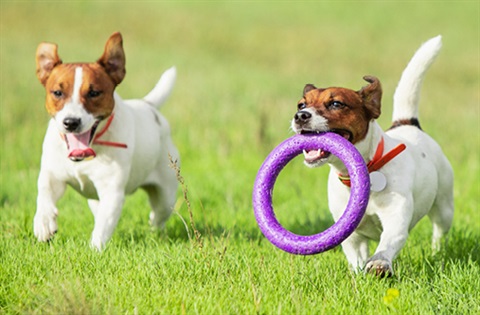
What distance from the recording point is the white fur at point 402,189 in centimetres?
493

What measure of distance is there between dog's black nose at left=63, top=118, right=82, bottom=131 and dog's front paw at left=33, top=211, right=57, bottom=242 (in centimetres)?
75

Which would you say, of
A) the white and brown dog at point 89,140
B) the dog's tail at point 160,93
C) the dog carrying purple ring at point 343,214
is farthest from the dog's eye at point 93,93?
the dog carrying purple ring at point 343,214

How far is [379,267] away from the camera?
14.7 ft

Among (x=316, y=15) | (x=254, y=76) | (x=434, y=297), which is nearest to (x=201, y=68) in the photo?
(x=254, y=76)

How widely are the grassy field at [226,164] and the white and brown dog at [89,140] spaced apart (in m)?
0.29

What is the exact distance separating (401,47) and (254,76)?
31.3 feet

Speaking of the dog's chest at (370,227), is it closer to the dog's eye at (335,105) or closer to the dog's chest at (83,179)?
the dog's eye at (335,105)

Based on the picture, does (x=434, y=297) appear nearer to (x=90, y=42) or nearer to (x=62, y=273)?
(x=62, y=273)

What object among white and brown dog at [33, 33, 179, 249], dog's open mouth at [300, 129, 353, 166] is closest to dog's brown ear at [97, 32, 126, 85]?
white and brown dog at [33, 33, 179, 249]

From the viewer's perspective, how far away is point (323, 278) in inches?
187

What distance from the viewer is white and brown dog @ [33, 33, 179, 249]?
18.4 feet

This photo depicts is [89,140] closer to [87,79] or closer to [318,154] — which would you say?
[87,79]

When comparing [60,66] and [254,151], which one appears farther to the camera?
[254,151]

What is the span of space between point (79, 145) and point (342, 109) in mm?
2212
